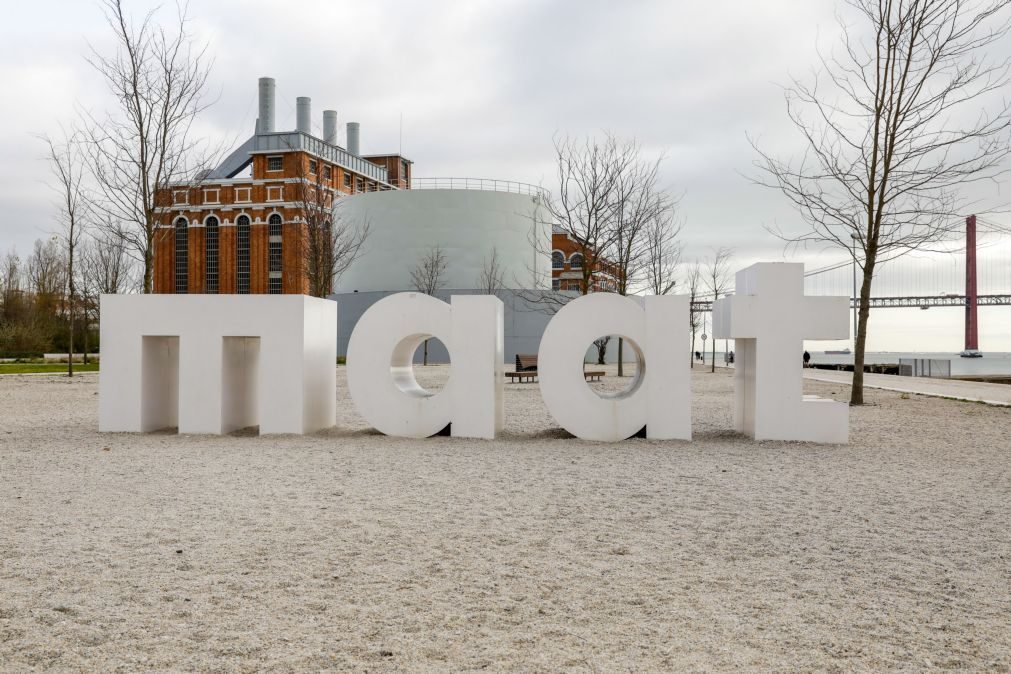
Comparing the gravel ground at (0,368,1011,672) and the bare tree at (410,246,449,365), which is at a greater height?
the bare tree at (410,246,449,365)

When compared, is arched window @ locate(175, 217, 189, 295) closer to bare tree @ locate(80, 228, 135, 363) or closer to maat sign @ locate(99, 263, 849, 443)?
bare tree @ locate(80, 228, 135, 363)

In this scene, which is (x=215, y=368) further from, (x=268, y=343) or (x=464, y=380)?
(x=464, y=380)

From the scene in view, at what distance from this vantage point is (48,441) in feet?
32.8

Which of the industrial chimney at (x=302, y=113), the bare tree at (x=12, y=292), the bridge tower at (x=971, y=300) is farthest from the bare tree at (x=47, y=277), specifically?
the bridge tower at (x=971, y=300)

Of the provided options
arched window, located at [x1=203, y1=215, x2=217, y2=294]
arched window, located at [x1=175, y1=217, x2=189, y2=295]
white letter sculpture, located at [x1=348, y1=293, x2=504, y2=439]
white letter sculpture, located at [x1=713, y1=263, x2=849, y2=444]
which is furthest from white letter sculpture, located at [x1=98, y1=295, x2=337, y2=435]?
arched window, located at [x1=175, y1=217, x2=189, y2=295]

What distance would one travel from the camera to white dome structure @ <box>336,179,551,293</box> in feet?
156

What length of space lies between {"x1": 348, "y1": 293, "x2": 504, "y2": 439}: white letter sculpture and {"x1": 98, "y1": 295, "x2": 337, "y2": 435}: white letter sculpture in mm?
796

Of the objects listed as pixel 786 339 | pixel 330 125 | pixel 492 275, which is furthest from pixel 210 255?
pixel 786 339

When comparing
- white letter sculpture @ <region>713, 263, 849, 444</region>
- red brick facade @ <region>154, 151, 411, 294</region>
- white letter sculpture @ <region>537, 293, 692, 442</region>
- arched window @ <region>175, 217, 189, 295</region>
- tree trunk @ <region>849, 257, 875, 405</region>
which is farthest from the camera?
arched window @ <region>175, 217, 189, 295</region>

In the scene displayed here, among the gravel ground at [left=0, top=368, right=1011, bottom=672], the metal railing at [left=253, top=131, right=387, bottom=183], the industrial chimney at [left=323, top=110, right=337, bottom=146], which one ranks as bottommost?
the gravel ground at [left=0, top=368, right=1011, bottom=672]

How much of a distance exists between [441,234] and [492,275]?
164 inches

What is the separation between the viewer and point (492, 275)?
46.4 metres

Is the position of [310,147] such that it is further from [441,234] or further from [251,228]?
[441,234]

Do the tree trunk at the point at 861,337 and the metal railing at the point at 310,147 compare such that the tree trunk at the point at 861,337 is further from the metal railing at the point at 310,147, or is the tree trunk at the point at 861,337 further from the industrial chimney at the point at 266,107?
the industrial chimney at the point at 266,107
